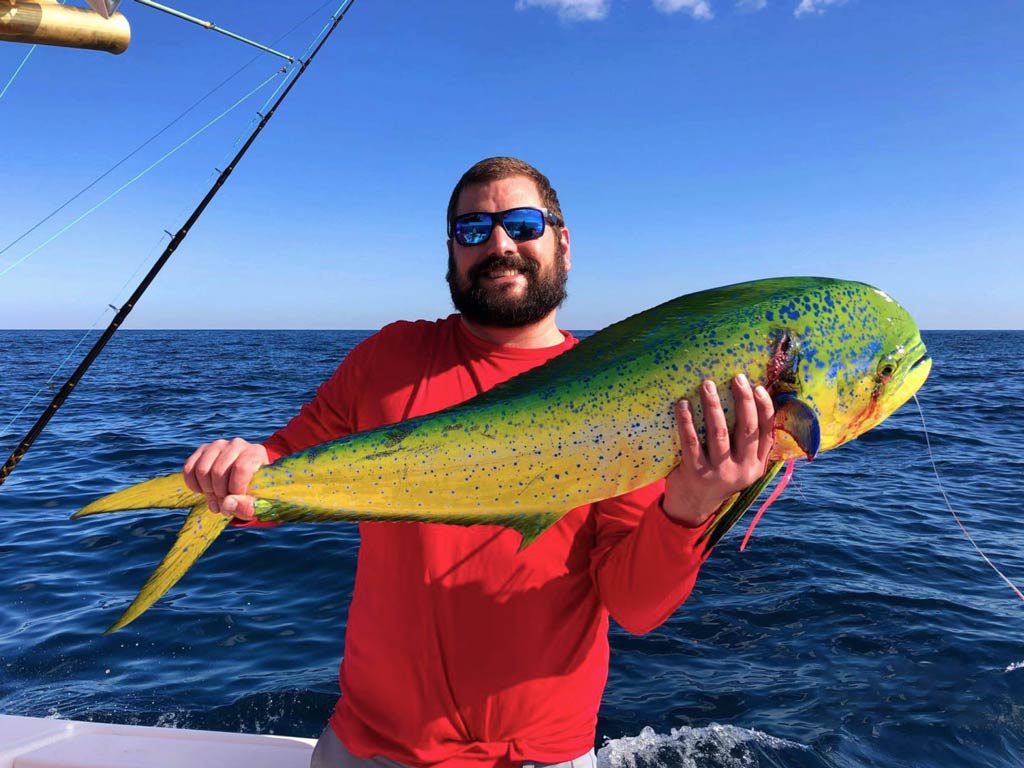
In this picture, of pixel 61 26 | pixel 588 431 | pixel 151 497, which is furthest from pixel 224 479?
pixel 61 26

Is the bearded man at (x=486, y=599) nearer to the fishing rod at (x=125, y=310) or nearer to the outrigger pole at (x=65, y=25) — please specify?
the outrigger pole at (x=65, y=25)

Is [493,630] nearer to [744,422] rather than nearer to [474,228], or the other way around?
→ [744,422]

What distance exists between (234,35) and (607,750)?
720cm

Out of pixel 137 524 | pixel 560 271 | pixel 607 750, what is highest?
pixel 560 271

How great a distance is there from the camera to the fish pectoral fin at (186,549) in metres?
1.75

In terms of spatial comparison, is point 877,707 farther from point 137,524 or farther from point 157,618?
point 137,524

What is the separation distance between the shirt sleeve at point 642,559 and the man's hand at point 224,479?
106 centimetres

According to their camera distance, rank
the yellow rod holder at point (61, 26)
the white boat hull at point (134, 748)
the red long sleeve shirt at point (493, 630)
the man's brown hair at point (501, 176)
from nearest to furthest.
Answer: the red long sleeve shirt at point (493, 630) → the yellow rod holder at point (61, 26) → the man's brown hair at point (501, 176) → the white boat hull at point (134, 748)

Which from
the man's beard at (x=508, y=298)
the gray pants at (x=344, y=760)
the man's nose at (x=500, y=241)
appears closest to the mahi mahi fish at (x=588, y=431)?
the man's beard at (x=508, y=298)

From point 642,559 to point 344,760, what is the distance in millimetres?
1195

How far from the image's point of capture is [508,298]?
2.45 meters

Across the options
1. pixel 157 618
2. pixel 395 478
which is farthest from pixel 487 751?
pixel 157 618

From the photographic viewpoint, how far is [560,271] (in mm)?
2621

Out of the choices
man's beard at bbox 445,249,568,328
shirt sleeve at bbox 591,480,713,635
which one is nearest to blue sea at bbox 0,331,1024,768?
shirt sleeve at bbox 591,480,713,635
